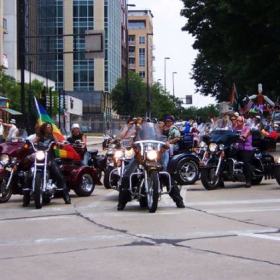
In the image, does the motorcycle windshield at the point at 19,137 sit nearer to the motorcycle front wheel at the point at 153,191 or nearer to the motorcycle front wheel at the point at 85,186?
the motorcycle front wheel at the point at 85,186

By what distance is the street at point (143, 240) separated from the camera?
280 inches

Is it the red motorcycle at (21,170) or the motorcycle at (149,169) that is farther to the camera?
the red motorcycle at (21,170)

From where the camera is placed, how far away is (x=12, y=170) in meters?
13.3

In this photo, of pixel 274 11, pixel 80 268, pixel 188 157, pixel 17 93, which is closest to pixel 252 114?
pixel 188 157

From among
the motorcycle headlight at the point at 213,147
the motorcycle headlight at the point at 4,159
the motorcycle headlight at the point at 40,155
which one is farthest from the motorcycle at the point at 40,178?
the motorcycle headlight at the point at 213,147

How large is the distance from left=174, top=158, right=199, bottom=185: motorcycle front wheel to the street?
229 cm

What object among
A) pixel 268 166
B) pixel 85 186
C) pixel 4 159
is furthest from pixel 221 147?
pixel 4 159

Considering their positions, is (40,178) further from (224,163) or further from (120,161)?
(224,163)

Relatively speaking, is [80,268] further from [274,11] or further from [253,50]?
[253,50]

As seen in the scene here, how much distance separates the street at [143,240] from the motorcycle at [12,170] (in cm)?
31

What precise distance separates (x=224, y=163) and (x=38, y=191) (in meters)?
4.95

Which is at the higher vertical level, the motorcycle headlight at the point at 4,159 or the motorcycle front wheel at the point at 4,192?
the motorcycle headlight at the point at 4,159

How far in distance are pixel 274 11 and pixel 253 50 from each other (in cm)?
847

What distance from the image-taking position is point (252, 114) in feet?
68.9
